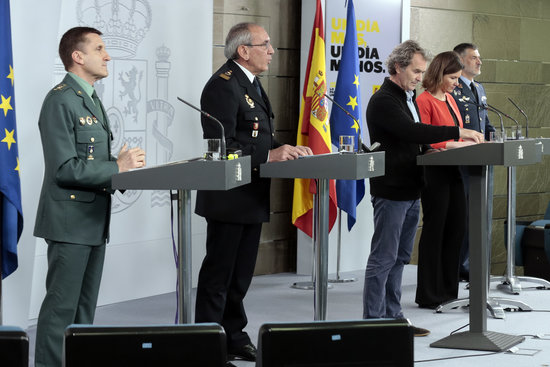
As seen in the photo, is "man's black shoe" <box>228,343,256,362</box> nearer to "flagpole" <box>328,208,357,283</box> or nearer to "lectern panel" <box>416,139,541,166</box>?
"lectern panel" <box>416,139,541,166</box>

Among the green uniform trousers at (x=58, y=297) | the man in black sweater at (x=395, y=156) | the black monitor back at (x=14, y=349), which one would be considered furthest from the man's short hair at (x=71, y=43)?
the black monitor back at (x=14, y=349)

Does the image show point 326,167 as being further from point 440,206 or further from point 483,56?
point 483,56

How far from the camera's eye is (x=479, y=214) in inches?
166

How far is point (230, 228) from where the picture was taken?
394 centimetres

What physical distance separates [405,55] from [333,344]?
2.85m

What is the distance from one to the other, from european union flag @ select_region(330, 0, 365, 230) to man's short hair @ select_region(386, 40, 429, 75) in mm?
1720

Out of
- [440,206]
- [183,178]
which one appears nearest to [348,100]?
[440,206]

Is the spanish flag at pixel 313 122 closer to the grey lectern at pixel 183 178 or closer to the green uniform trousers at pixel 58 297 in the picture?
the green uniform trousers at pixel 58 297

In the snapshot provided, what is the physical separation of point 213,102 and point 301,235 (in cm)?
310

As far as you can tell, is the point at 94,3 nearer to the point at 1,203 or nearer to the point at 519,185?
the point at 1,203

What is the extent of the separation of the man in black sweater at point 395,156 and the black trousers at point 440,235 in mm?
604

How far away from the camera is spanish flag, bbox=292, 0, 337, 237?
6.27 m

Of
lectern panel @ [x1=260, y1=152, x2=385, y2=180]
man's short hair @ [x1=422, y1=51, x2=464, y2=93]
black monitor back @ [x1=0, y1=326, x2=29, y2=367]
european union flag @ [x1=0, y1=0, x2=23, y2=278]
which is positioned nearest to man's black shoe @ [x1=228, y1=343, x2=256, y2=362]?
lectern panel @ [x1=260, y1=152, x2=385, y2=180]

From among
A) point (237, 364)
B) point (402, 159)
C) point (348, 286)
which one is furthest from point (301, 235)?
point (237, 364)
